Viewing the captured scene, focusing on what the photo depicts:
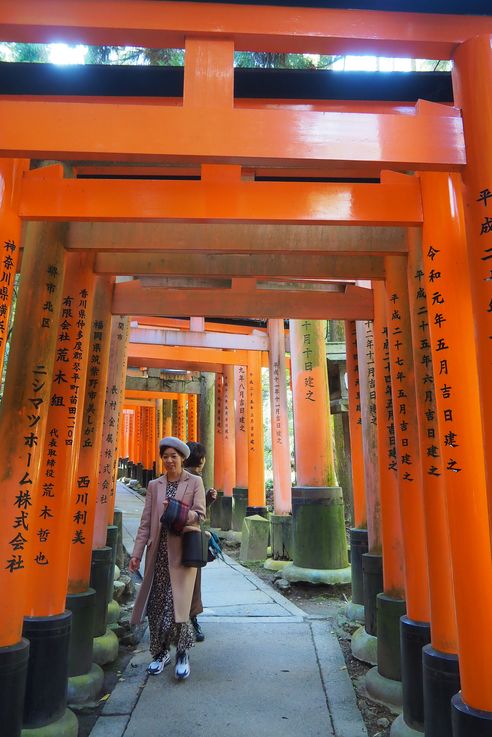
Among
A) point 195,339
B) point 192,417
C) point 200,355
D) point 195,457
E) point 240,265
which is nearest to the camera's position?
point 240,265

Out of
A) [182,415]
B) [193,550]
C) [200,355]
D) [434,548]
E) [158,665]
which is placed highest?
[200,355]

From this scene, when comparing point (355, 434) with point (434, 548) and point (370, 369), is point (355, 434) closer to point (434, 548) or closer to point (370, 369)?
point (370, 369)

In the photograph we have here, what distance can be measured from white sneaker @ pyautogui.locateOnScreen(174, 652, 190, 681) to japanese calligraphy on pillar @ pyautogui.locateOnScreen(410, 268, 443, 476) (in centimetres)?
218

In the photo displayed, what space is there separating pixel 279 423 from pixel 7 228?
23.9 feet

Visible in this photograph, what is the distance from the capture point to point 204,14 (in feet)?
8.41

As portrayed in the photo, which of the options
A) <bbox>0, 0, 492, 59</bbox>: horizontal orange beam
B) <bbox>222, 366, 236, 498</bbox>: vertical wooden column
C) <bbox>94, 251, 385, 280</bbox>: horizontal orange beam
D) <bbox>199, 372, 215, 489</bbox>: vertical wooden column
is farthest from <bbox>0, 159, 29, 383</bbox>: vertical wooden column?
<bbox>199, 372, 215, 489</bbox>: vertical wooden column

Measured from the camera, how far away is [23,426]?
9.86ft

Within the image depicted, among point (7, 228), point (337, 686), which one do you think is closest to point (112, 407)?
point (7, 228)

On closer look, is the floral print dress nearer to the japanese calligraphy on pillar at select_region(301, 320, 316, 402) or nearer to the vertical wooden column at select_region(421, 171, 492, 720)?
the vertical wooden column at select_region(421, 171, 492, 720)

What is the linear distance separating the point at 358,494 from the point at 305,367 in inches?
84.6

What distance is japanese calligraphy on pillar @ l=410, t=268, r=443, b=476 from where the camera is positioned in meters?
3.07

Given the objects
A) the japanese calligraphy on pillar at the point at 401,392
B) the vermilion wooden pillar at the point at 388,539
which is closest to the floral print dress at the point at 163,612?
the vermilion wooden pillar at the point at 388,539

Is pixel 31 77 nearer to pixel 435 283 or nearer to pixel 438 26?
pixel 438 26

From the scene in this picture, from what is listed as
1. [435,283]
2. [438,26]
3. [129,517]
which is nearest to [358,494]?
[435,283]
